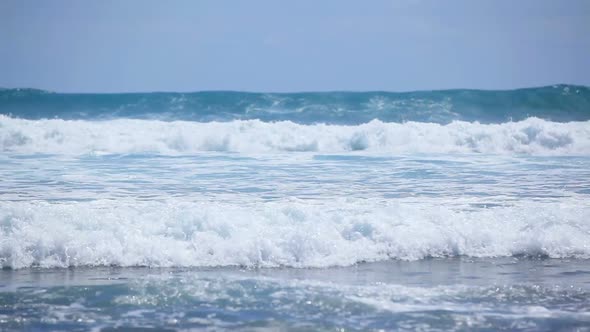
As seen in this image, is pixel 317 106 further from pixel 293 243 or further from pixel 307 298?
pixel 307 298

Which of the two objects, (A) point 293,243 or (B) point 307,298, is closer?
(B) point 307,298

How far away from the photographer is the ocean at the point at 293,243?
5.58 m

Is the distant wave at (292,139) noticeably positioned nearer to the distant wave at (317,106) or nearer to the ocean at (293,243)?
the ocean at (293,243)

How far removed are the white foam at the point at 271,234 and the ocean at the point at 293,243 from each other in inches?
0.9

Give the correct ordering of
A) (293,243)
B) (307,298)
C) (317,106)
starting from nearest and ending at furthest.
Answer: (307,298) → (293,243) → (317,106)

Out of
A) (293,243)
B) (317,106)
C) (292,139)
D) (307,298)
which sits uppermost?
(317,106)

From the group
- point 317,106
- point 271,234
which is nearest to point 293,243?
point 271,234

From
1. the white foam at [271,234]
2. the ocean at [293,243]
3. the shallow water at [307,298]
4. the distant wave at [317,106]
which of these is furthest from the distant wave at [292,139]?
the shallow water at [307,298]

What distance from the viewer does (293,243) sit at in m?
7.98

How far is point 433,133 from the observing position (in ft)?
76.0

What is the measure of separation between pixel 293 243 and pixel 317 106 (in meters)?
25.7

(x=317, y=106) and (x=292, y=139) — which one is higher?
(x=317, y=106)

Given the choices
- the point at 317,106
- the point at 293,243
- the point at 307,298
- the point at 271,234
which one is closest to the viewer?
the point at 307,298

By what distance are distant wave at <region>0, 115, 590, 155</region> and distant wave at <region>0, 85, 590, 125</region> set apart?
7.29m
